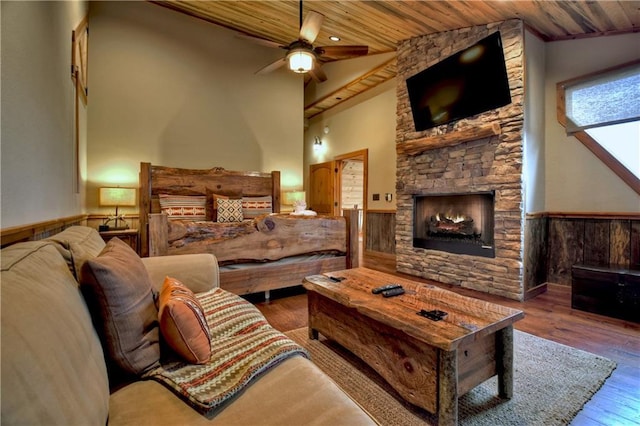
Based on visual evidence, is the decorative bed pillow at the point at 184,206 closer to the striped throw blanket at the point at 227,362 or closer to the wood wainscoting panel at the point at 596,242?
the striped throw blanket at the point at 227,362

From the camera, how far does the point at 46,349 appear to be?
0.59 m

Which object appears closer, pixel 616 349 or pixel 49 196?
pixel 49 196

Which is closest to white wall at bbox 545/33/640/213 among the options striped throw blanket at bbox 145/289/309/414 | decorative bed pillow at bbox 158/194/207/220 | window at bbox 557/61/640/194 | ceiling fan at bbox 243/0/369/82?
window at bbox 557/61/640/194

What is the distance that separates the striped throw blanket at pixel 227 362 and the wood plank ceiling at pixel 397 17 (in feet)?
11.0

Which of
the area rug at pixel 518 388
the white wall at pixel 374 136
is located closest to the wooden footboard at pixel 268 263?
the area rug at pixel 518 388

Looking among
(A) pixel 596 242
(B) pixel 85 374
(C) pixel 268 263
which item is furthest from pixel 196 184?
(A) pixel 596 242

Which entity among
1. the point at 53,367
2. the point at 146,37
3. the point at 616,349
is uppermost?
the point at 146,37

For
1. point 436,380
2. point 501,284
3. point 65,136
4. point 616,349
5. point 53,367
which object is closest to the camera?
point 53,367

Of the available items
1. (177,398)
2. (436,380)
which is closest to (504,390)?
(436,380)

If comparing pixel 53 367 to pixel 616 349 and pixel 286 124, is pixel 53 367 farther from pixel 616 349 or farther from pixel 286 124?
pixel 286 124

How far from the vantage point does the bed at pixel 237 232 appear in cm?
265

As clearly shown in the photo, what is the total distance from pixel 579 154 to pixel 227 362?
13.7 feet

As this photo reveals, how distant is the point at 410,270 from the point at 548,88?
2.87 m

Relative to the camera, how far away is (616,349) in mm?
2148
